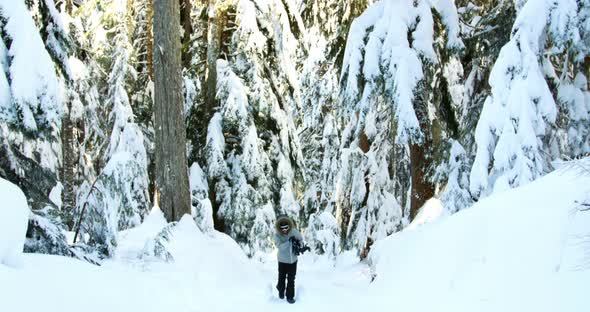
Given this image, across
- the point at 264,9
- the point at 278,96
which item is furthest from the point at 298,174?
the point at 264,9

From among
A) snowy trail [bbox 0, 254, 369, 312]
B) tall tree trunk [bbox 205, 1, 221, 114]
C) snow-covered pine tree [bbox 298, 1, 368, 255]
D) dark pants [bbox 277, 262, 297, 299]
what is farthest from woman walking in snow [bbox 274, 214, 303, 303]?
tall tree trunk [bbox 205, 1, 221, 114]

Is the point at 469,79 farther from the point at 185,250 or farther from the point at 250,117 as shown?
the point at 185,250

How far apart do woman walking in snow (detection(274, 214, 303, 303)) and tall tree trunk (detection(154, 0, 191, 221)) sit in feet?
7.02

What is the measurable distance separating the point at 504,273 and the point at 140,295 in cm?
354

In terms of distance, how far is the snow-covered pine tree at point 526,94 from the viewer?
7.04 meters

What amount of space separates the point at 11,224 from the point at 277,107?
446 inches

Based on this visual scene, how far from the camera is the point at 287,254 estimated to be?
8281 millimetres

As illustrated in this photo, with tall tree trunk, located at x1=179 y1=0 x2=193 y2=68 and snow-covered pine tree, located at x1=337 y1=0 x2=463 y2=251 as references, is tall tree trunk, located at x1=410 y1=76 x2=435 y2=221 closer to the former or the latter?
snow-covered pine tree, located at x1=337 y1=0 x2=463 y2=251

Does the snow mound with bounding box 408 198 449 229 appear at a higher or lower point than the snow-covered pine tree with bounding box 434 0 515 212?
lower

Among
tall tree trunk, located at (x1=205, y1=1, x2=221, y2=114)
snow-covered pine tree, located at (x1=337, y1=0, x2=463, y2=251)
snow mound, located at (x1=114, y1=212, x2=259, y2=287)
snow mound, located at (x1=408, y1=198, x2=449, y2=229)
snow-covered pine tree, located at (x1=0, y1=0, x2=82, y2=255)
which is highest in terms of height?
tall tree trunk, located at (x1=205, y1=1, x2=221, y2=114)

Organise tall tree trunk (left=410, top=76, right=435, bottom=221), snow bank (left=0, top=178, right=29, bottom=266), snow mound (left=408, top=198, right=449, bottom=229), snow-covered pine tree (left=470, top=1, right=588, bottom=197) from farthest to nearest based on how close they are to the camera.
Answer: tall tree trunk (left=410, top=76, right=435, bottom=221)
snow mound (left=408, top=198, right=449, bottom=229)
snow-covered pine tree (left=470, top=1, right=588, bottom=197)
snow bank (left=0, top=178, right=29, bottom=266)

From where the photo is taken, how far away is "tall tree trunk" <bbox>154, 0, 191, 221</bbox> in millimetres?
9484

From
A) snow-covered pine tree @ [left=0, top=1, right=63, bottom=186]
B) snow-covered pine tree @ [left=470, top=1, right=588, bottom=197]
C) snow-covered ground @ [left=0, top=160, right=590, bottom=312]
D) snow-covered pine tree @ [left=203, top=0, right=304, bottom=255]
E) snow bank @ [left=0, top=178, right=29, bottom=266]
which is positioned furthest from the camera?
snow-covered pine tree @ [left=203, top=0, right=304, bottom=255]

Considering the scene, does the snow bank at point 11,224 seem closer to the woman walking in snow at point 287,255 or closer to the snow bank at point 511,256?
the snow bank at point 511,256
